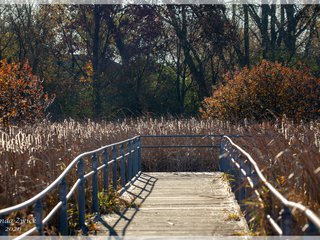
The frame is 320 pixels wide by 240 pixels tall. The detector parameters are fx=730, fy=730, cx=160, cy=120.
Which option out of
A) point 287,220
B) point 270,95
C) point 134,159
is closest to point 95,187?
point 287,220

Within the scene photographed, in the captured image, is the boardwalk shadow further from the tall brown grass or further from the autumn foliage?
the autumn foliage

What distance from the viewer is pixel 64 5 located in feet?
153

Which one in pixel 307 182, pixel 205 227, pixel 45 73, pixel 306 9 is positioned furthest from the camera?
pixel 45 73

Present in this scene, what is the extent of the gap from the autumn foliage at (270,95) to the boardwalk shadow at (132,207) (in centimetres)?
921

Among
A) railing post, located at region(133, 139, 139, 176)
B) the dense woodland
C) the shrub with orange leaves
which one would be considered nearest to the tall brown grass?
railing post, located at region(133, 139, 139, 176)

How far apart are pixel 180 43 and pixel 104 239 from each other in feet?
118

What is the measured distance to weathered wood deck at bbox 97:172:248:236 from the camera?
9664mm

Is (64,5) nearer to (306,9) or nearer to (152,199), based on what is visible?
(306,9)

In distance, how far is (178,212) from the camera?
11.6 meters

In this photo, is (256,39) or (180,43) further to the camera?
(256,39)

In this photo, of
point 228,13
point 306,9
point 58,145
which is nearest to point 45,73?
point 228,13

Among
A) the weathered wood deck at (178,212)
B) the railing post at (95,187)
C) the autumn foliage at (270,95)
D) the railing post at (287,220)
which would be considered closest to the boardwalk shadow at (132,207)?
the weathered wood deck at (178,212)

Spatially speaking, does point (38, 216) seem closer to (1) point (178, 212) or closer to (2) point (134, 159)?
(1) point (178, 212)

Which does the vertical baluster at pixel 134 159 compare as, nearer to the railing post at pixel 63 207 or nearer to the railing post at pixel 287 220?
the railing post at pixel 63 207
